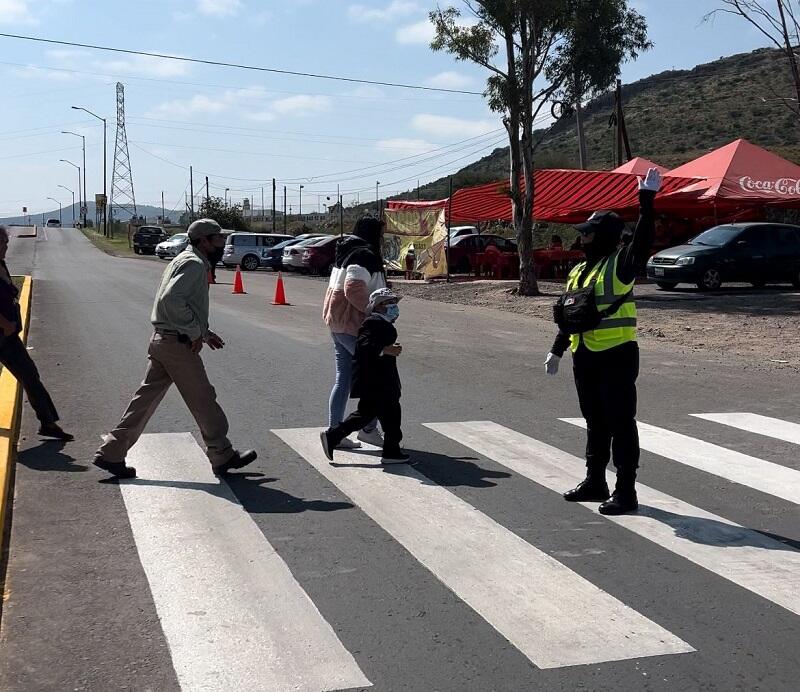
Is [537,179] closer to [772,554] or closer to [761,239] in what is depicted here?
[761,239]

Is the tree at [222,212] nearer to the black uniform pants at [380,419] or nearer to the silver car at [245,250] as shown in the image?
the silver car at [245,250]

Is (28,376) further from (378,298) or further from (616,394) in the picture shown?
(616,394)

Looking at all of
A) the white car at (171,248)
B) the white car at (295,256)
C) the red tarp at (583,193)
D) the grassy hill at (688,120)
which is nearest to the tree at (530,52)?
the red tarp at (583,193)

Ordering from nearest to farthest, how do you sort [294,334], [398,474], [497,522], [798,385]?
[497,522]
[398,474]
[798,385]
[294,334]

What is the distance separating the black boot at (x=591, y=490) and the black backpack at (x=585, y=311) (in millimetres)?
937

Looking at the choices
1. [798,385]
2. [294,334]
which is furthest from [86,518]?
[294,334]

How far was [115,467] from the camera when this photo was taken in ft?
22.0

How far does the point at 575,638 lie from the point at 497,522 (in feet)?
5.38

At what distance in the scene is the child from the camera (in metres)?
7.14

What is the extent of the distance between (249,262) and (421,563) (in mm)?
37356

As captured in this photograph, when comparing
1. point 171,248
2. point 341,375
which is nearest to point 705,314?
point 341,375

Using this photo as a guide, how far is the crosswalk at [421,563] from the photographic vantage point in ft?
13.3

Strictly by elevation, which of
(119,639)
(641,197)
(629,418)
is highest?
(641,197)

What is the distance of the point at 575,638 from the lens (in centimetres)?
419
